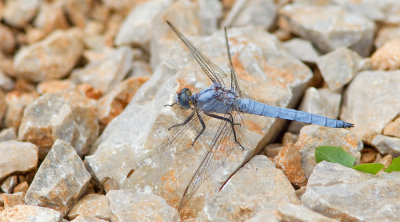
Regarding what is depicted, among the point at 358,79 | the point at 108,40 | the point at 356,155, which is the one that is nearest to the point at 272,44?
the point at 358,79

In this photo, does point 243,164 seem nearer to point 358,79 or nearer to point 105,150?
point 105,150

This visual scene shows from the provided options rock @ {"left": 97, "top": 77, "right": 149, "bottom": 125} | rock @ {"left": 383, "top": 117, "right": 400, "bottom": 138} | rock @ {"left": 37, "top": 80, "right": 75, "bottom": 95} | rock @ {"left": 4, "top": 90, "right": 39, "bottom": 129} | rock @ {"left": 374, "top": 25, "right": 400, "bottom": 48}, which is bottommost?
rock @ {"left": 383, "top": 117, "right": 400, "bottom": 138}

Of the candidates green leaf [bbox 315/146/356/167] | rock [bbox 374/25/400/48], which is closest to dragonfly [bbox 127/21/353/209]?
green leaf [bbox 315/146/356/167]

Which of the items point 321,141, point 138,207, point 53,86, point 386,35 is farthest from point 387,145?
point 53,86

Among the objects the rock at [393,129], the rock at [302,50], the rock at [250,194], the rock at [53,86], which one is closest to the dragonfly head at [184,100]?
the rock at [250,194]

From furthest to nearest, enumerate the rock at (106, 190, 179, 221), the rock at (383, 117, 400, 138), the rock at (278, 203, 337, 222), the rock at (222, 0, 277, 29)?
the rock at (222, 0, 277, 29) < the rock at (383, 117, 400, 138) < the rock at (106, 190, 179, 221) < the rock at (278, 203, 337, 222)

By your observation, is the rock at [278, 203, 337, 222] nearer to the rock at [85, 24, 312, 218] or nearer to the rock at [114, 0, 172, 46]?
the rock at [85, 24, 312, 218]
